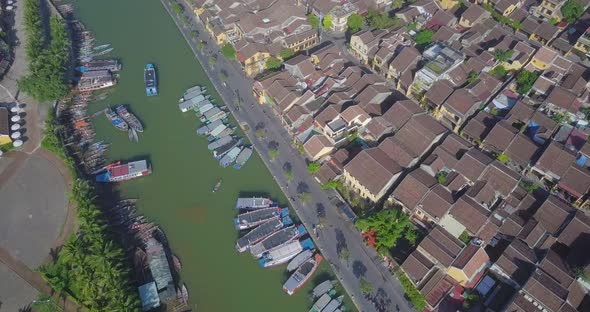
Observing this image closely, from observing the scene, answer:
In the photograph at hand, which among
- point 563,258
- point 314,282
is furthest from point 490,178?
point 314,282

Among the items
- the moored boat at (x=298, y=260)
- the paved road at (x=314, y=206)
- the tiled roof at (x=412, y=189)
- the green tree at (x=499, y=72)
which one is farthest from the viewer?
the green tree at (x=499, y=72)

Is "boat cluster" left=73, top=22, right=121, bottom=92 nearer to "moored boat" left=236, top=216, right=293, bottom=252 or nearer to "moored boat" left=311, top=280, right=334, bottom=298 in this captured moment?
"moored boat" left=236, top=216, right=293, bottom=252

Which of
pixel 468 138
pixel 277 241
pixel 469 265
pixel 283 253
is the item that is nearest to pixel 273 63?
pixel 277 241

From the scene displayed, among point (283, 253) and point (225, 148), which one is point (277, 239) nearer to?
point (283, 253)

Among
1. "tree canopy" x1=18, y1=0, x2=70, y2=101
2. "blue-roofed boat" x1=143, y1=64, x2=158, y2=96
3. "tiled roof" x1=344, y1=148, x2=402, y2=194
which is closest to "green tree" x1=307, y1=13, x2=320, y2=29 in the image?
"blue-roofed boat" x1=143, y1=64, x2=158, y2=96

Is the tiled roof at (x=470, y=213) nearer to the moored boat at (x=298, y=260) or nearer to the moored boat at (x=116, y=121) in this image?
the moored boat at (x=298, y=260)

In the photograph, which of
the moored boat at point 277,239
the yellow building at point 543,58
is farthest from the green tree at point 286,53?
the yellow building at point 543,58

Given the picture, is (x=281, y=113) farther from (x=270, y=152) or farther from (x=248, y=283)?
(x=248, y=283)
